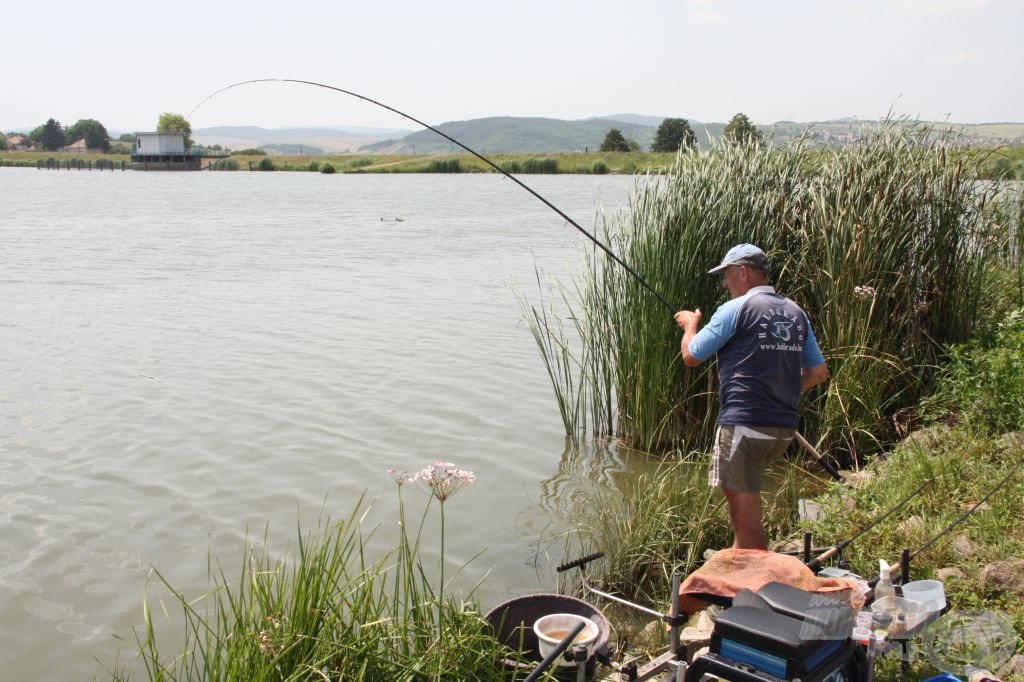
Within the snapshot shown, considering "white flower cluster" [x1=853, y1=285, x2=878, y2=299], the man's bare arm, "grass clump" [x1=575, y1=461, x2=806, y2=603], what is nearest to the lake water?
"grass clump" [x1=575, y1=461, x2=806, y2=603]

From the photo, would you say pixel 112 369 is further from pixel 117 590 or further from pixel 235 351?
pixel 117 590

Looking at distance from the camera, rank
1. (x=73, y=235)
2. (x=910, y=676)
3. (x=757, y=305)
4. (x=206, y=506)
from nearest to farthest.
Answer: (x=910, y=676), (x=757, y=305), (x=206, y=506), (x=73, y=235)

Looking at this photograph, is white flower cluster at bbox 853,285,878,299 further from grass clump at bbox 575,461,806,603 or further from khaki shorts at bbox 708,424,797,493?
khaki shorts at bbox 708,424,797,493

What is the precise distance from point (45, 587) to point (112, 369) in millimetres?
5433

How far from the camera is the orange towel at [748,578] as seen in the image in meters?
3.52

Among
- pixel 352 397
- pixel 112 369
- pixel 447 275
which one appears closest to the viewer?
pixel 352 397

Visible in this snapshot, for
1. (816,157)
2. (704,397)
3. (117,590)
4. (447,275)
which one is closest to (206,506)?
(117,590)

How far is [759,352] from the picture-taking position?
438 centimetres

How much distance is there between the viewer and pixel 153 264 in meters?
18.9

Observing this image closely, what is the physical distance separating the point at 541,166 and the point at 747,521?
59.4 metres

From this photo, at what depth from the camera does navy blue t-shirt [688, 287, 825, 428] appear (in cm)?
436

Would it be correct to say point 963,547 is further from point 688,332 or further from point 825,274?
point 825,274

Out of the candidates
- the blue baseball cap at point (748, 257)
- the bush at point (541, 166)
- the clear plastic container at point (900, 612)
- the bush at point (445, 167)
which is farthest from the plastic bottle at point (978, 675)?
the bush at point (445, 167)

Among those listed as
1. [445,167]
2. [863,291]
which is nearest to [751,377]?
[863,291]
